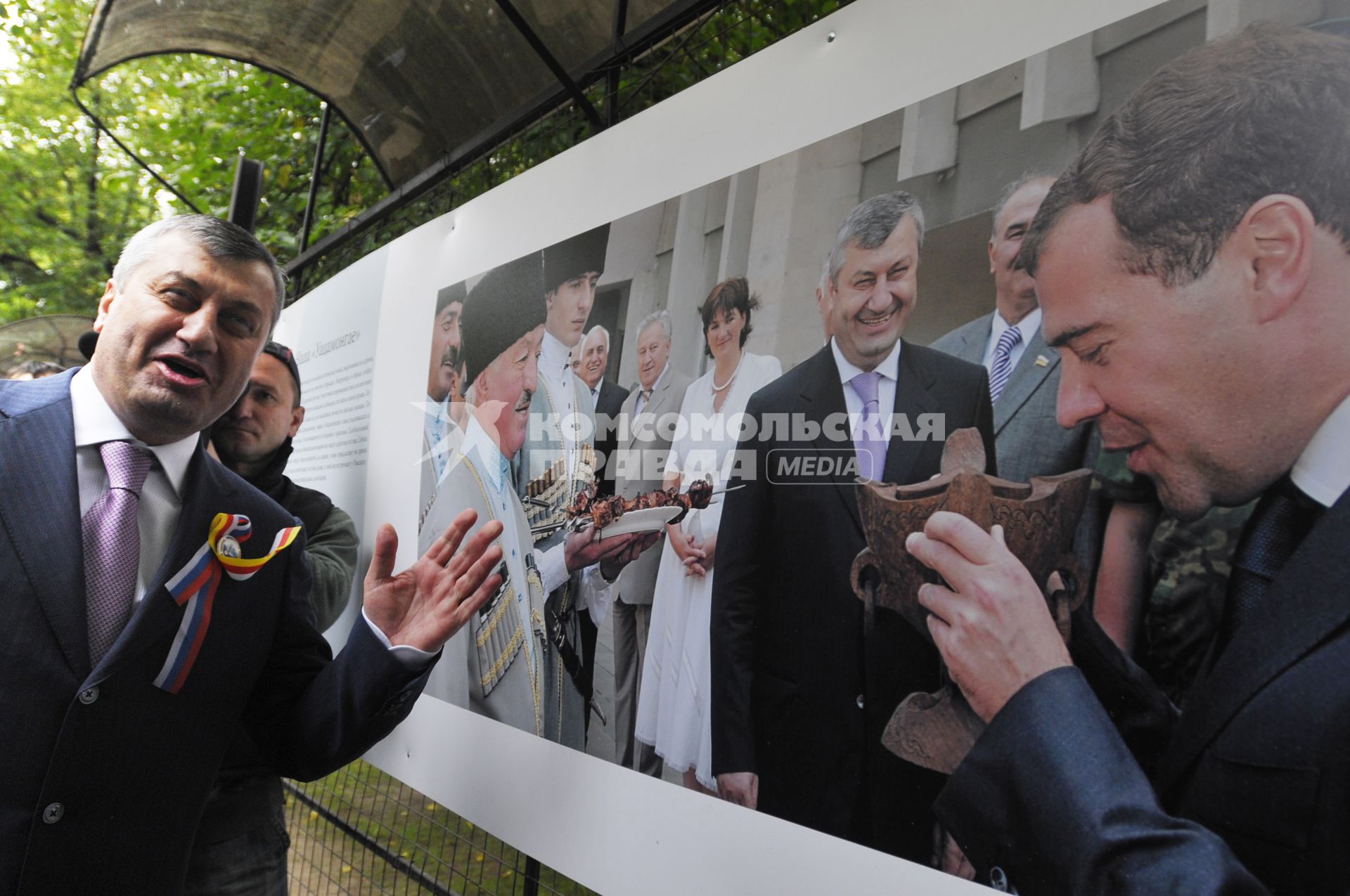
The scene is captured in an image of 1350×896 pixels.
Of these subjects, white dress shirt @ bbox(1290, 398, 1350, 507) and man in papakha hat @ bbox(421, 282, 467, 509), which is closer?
white dress shirt @ bbox(1290, 398, 1350, 507)

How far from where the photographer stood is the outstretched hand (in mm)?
1921

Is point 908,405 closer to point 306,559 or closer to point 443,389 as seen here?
point 306,559

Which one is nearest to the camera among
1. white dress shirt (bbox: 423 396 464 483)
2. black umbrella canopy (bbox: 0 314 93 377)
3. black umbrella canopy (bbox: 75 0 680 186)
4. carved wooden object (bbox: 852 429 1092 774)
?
carved wooden object (bbox: 852 429 1092 774)

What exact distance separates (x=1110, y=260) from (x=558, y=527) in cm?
127

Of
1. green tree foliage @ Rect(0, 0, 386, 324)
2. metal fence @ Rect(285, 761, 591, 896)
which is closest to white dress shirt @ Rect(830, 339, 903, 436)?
metal fence @ Rect(285, 761, 591, 896)

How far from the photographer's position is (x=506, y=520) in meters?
2.23

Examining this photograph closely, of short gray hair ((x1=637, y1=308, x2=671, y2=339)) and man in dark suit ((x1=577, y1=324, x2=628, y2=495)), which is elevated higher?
short gray hair ((x1=637, y1=308, x2=671, y2=339))

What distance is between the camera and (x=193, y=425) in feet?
5.39

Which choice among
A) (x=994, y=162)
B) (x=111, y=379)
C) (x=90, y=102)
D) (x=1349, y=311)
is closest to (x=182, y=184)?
(x=90, y=102)

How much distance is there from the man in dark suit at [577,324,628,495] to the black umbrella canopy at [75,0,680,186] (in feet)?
3.10

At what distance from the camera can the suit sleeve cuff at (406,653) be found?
1.83 meters

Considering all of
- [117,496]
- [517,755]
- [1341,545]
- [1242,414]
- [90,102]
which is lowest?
[517,755]

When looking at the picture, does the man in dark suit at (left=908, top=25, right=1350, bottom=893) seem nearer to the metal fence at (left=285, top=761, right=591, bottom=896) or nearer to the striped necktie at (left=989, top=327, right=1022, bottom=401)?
the striped necktie at (left=989, top=327, right=1022, bottom=401)

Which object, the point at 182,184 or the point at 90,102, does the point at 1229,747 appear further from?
the point at 182,184
